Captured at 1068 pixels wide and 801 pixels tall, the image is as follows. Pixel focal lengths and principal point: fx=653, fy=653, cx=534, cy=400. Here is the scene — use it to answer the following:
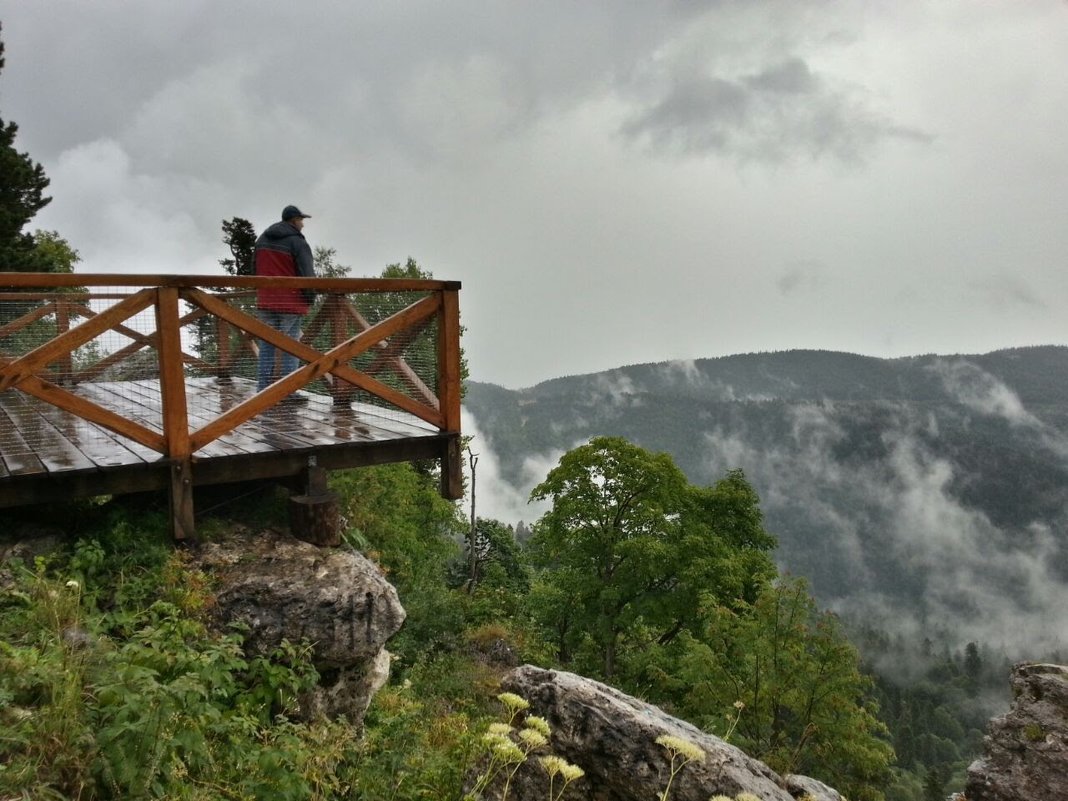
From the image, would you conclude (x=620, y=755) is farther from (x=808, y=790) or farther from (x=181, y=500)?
A: (x=181, y=500)

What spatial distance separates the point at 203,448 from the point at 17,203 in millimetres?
19560

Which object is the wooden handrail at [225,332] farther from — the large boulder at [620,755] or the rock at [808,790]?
the rock at [808,790]

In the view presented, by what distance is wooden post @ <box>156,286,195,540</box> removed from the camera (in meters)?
4.61

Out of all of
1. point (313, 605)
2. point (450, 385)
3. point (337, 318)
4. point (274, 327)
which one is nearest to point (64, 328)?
point (274, 327)

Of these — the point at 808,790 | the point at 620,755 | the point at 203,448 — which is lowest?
the point at 808,790

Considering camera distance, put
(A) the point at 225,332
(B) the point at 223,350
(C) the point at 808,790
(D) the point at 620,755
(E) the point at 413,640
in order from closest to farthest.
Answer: (D) the point at 620,755 → (C) the point at 808,790 → (A) the point at 225,332 → (B) the point at 223,350 → (E) the point at 413,640

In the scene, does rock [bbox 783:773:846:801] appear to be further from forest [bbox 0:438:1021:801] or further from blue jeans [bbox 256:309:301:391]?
blue jeans [bbox 256:309:301:391]

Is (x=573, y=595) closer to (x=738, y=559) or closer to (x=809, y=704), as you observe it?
(x=738, y=559)

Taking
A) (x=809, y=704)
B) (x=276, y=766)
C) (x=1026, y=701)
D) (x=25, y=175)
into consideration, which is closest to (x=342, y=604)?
(x=276, y=766)

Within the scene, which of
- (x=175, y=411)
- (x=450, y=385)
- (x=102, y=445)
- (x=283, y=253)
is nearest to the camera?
(x=175, y=411)

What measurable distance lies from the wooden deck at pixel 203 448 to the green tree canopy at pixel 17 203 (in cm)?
1341

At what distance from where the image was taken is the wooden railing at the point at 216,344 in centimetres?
434

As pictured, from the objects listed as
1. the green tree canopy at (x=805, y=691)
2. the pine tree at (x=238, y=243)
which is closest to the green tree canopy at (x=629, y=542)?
the green tree canopy at (x=805, y=691)

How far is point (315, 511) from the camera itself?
532 centimetres
